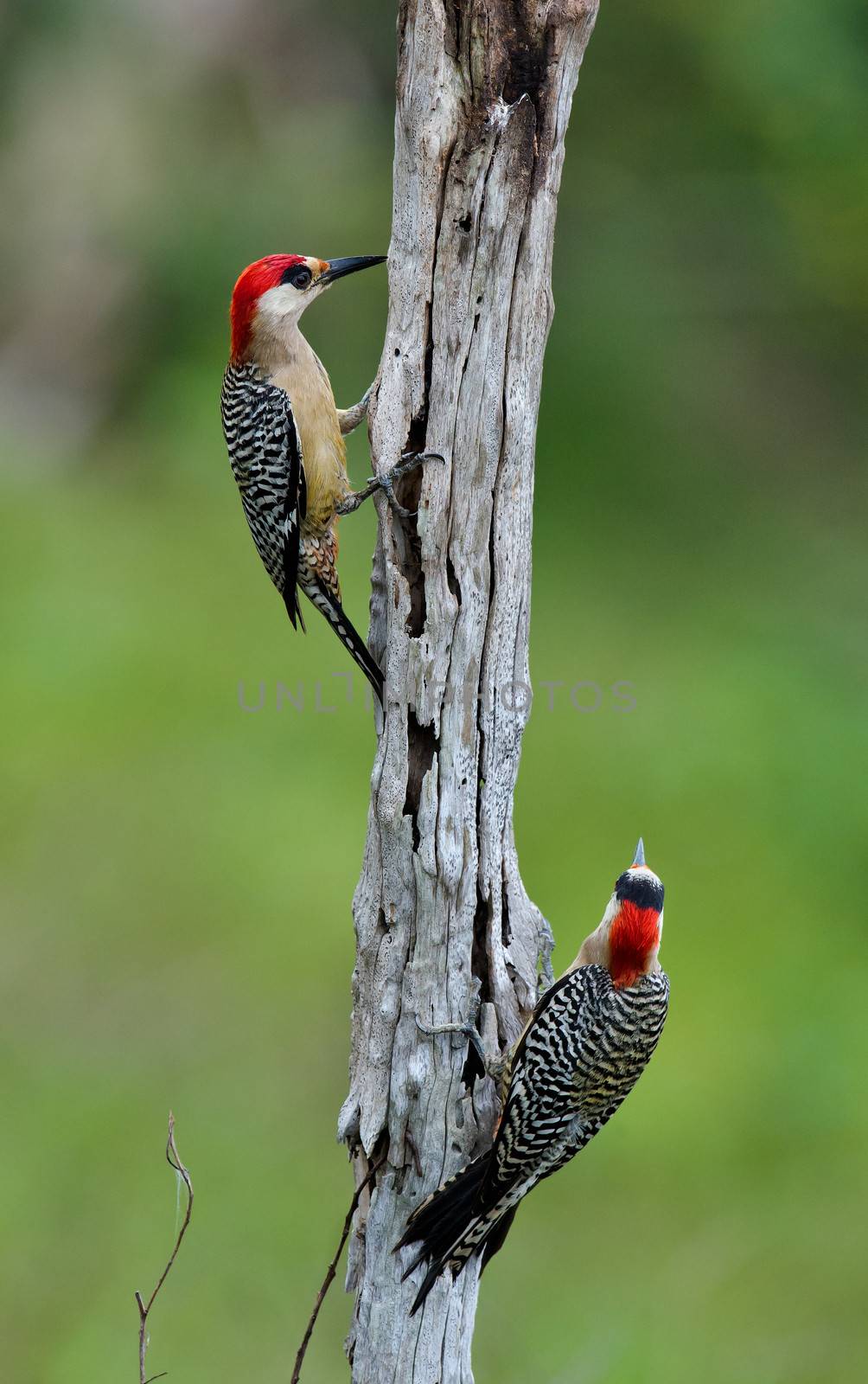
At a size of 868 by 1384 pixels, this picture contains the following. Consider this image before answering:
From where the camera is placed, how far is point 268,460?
284 centimetres

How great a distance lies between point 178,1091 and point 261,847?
1.20 meters

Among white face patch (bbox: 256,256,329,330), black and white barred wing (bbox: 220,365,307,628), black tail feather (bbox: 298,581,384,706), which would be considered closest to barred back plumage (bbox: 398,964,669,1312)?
black tail feather (bbox: 298,581,384,706)

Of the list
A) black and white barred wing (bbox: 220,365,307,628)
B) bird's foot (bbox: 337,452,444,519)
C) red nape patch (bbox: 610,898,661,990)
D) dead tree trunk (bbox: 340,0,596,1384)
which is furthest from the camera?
black and white barred wing (bbox: 220,365,307,628)

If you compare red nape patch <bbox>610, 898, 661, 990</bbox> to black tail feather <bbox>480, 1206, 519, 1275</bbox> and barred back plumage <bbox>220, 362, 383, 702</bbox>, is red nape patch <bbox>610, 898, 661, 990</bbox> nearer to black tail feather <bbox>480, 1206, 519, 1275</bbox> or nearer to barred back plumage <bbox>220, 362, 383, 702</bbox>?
black tail feather <bbox>480, 1206, 519, 1275</bbox>

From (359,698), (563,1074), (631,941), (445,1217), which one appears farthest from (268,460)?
(359,698)

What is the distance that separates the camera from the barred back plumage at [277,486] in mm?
2822

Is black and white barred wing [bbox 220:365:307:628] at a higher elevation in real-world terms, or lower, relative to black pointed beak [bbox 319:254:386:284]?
lower

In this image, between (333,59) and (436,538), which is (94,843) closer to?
(436,538)

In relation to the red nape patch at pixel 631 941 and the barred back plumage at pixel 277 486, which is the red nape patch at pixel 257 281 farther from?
the red nape patch at pixel 631 941

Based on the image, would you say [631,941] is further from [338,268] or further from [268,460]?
[338,268]

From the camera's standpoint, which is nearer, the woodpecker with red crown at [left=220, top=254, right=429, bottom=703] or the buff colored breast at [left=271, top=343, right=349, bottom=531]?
the woodpecker with red crown at [left=220, top=254, right=429, bottom=703]

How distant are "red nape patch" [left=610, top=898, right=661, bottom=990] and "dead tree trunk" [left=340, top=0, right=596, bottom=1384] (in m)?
0.14

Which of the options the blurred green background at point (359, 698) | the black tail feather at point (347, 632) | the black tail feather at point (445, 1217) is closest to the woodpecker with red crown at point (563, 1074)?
the black tail feather at point (445, 1217)

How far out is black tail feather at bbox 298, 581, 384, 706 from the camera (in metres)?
2.35
